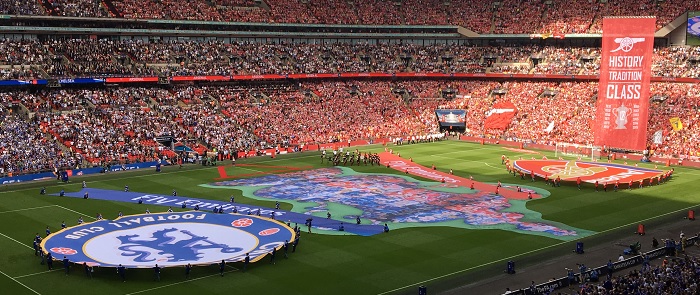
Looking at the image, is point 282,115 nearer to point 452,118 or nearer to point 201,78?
point 201,78

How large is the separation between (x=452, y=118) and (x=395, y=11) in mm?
24129

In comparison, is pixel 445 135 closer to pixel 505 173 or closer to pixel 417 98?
pixel 417 98

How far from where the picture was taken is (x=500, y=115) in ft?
315

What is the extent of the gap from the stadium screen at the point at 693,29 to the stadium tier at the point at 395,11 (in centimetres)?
652

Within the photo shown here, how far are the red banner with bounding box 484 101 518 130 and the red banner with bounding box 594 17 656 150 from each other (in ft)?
84.8

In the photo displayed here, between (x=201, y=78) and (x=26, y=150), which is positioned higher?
(x=201, y=78)

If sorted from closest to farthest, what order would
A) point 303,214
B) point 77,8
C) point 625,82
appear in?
point 303,214
point 625,82
point 77,8

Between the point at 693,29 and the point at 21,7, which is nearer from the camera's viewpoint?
the point at 21,7

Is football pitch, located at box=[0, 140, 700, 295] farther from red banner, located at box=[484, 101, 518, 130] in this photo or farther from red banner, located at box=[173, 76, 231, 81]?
red banner, located at box=[484, 101, 518, 130]

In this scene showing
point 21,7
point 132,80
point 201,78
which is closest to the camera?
point 21,7

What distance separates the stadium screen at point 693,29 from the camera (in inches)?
3435

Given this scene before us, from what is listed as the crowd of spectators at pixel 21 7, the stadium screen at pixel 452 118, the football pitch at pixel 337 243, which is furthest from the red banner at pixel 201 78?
the stadium screen at pixel 452 118

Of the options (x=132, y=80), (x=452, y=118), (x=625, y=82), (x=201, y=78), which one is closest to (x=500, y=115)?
(x=452, y=118)

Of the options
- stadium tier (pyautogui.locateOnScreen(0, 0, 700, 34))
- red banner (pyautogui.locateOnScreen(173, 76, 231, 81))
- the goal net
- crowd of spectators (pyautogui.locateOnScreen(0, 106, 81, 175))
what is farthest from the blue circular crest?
stadium tier (pyautogui.locateOnScreen(0, 0, 700, 34))
